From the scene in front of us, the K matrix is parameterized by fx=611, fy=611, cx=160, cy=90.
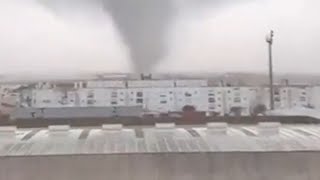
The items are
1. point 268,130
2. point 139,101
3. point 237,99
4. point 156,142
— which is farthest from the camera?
point 237,99

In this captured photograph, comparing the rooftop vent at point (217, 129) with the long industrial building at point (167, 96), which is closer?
the rooftop vent at point (217, 129)

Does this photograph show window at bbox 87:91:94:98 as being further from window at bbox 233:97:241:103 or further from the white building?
window at bbox 233:97:241:103

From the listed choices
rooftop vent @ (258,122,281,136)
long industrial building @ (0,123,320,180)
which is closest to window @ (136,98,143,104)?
rooftop vent @ (258,122,281,136)

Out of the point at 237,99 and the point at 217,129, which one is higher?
the point at 237,99

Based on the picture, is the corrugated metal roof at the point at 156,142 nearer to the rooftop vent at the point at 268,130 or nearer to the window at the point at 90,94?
the rooftop vent at the point at 268,130

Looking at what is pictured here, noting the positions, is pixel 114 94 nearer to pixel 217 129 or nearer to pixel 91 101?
pixel 91 101

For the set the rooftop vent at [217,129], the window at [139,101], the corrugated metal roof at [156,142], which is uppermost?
the window at [139,101]

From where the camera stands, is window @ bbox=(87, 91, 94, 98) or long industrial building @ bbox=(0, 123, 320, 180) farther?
window @ bbox=(87, 91, 94, 98)

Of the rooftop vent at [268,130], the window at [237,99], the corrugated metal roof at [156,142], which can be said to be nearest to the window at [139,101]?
the window at [237,99]

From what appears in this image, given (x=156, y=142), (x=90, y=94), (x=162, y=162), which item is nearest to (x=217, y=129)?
(x=156, y=142)
